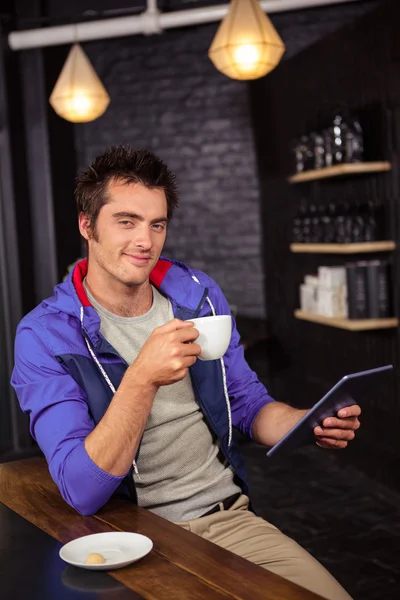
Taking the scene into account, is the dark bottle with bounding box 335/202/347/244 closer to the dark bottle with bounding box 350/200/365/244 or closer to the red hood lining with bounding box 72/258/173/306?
the dark bottle with bounding box 350/200/365/244

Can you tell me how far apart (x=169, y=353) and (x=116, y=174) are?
1.79 ft

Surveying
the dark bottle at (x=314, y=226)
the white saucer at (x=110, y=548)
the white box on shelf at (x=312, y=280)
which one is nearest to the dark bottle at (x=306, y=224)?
the dark bottle at (x=314, y=226)

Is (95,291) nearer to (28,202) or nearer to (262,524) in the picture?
(262,524)

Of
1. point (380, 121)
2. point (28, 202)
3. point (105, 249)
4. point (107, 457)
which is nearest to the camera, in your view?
point (107, 457)

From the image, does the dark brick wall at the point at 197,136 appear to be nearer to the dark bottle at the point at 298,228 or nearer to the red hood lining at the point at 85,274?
the dark bottle at the point at 298,228

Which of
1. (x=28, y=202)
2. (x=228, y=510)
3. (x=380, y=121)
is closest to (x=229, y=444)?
(x=228, y=510)

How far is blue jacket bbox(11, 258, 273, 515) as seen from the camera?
1.59 meters

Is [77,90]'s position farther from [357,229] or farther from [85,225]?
[85,225]

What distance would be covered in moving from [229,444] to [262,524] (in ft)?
0.74

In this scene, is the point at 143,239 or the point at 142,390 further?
the point at 143,239

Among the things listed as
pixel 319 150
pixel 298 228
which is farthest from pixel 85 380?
pixel 298 228

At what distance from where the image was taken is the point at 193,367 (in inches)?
76.4

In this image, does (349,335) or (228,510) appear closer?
(228,510)

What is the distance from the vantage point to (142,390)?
159 cm
